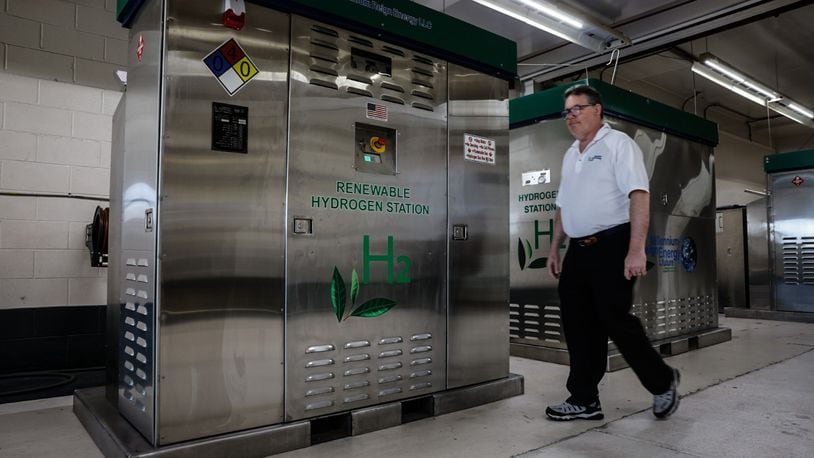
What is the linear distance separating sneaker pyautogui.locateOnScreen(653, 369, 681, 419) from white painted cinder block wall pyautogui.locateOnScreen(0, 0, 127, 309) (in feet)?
11.4

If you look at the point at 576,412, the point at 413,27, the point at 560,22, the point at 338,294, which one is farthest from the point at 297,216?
the point at 560,22

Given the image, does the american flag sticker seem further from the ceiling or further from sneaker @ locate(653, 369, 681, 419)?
the ceiling

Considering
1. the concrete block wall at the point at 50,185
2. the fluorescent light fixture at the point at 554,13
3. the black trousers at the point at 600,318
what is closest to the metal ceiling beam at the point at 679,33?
the fluorescent light fixture at the point at 554,13

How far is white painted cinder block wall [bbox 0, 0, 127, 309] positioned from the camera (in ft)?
10.7

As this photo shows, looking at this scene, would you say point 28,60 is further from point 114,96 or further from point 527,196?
point 527,196

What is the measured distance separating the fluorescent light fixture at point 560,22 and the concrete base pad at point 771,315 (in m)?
3.87

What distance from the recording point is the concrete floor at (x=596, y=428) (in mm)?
2021

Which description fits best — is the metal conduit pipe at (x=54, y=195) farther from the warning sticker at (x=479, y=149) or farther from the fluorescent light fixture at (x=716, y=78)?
the fluorescent light fixture at (x=716, y=78)

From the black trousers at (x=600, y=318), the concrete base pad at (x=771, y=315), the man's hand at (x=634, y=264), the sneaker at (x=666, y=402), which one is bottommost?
the concrete base pad at (x=771, y=315)

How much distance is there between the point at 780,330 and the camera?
552cm

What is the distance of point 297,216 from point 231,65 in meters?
0.63

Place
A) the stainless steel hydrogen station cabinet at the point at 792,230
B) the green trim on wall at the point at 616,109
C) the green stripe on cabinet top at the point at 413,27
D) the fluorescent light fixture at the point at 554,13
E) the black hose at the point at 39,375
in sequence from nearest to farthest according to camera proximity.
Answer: the green stripe on cabinet top at the point at 413,27 < the black hose at the point at 39,375 < the green trim on wall at the point at 616,109 < the fluorescent light fixture at the point at 554,13 < the stainless steel hydrogen station cabinet at the point at 792,230

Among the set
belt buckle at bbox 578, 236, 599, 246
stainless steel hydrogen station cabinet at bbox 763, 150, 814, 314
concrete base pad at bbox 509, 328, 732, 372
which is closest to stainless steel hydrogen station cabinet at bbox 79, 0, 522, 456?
belt buckle at bbox 578, 236, 599, 246

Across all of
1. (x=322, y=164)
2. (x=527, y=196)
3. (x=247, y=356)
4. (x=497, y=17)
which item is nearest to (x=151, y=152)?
(x=322, y=164)
